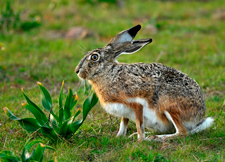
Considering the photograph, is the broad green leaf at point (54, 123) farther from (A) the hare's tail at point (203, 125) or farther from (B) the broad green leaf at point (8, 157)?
(A) the hare's tail at point (203, 125)

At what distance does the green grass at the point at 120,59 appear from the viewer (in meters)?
5.32

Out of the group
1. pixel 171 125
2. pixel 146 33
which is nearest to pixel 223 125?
pixel 171 125

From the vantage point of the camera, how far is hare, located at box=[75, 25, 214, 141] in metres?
5.66

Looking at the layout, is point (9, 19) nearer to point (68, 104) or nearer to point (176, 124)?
point (68, 104)

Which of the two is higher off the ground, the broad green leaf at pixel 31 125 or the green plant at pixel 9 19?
the green plant at pixel 9 19

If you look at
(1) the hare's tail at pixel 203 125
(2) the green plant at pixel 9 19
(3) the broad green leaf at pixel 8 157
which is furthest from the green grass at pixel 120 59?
(3) the broad green leaf at pixel 8 157

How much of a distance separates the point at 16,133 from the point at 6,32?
6446 millimetres

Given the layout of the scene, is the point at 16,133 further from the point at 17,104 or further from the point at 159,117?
the point at 159,117

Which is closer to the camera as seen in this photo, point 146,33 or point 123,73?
point 123,73

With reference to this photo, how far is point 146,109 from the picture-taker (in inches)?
226

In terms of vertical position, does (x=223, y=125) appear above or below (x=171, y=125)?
below

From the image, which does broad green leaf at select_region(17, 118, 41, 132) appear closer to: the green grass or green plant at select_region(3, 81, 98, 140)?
green plant at select_region(3, 81, 98, 140)

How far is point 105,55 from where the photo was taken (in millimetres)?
6004

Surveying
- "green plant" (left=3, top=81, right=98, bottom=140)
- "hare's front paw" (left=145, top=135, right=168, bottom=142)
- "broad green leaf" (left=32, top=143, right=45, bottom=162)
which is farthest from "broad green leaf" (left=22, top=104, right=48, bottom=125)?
"hare's front paw" (left=145, top=135, right=168, bottom=142)
